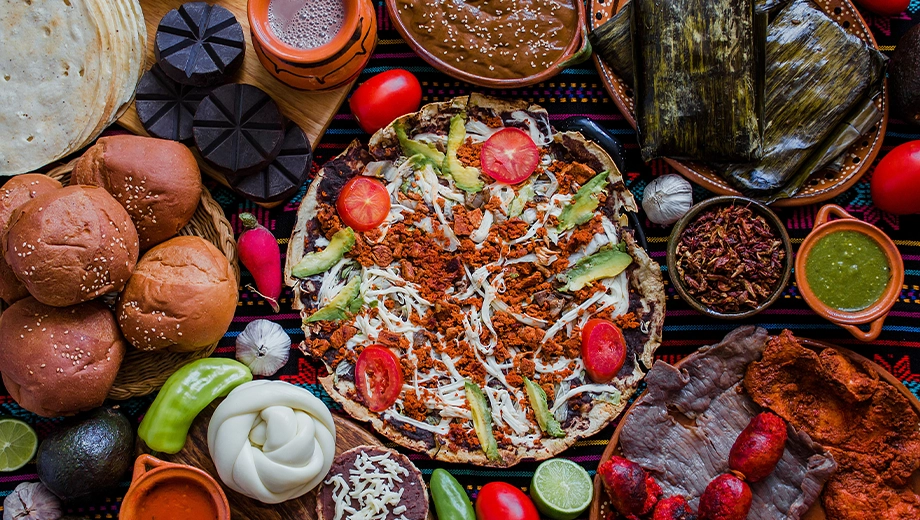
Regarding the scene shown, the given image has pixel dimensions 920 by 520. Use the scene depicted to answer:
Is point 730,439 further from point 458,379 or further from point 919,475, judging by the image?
point 458,379

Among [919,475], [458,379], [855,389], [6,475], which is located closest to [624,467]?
[458,379]

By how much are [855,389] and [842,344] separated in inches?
15.0

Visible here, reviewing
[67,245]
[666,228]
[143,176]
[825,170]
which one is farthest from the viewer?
[666,228]

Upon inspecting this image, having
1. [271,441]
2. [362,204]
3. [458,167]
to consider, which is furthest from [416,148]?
[271,441]

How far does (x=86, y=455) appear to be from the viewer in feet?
10.7

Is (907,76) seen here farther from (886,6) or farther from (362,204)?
(362,204)

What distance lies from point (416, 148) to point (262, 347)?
1.31 meters

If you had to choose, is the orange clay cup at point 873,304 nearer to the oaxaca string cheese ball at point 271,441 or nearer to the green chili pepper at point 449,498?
the green chili pepper at point 449,498

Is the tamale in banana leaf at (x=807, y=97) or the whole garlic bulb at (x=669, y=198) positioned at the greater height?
the tamale in banana leaf at (x=807, y=97)

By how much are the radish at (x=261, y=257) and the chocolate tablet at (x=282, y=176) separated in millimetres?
134

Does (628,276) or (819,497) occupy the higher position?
(628,276)

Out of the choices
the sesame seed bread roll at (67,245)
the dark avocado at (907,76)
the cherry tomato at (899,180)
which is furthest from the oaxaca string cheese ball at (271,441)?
the dark avocado at (907,76)

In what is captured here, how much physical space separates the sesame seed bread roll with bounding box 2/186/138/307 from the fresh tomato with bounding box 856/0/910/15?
13.2ft

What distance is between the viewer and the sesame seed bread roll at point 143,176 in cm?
326
